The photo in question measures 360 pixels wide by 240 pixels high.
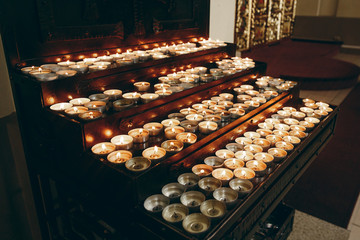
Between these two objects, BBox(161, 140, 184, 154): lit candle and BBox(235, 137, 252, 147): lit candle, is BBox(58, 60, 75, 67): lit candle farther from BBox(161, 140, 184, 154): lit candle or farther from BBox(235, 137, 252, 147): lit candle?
BBox(235, 137, 252, 147): lit candle

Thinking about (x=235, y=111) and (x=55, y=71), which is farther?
(x=235, y=111)

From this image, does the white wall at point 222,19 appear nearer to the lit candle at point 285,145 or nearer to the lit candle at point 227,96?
the lit candle at point 227,96

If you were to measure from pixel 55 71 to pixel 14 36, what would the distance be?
36 centimetres

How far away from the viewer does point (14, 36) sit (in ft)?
6.93

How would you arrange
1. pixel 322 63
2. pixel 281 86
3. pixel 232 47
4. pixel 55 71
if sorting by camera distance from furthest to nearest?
pixel 322 63 → pixel 232 47 → pixel 281 86 → pixel 55 71

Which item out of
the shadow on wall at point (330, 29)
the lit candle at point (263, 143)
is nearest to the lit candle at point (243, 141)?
the lit candle at point (263, 143)

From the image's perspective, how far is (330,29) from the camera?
39.9 feet

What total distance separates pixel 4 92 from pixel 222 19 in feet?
12.1

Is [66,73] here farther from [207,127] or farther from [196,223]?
[196,223]

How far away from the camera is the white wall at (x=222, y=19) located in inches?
187

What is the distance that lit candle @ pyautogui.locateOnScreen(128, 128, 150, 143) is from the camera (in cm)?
195

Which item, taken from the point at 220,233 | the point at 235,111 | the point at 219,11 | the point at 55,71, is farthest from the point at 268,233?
the point at 219,11

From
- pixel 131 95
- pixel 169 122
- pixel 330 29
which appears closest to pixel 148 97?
pixel 131 95

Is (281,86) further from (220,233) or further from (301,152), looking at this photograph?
(220,233)
